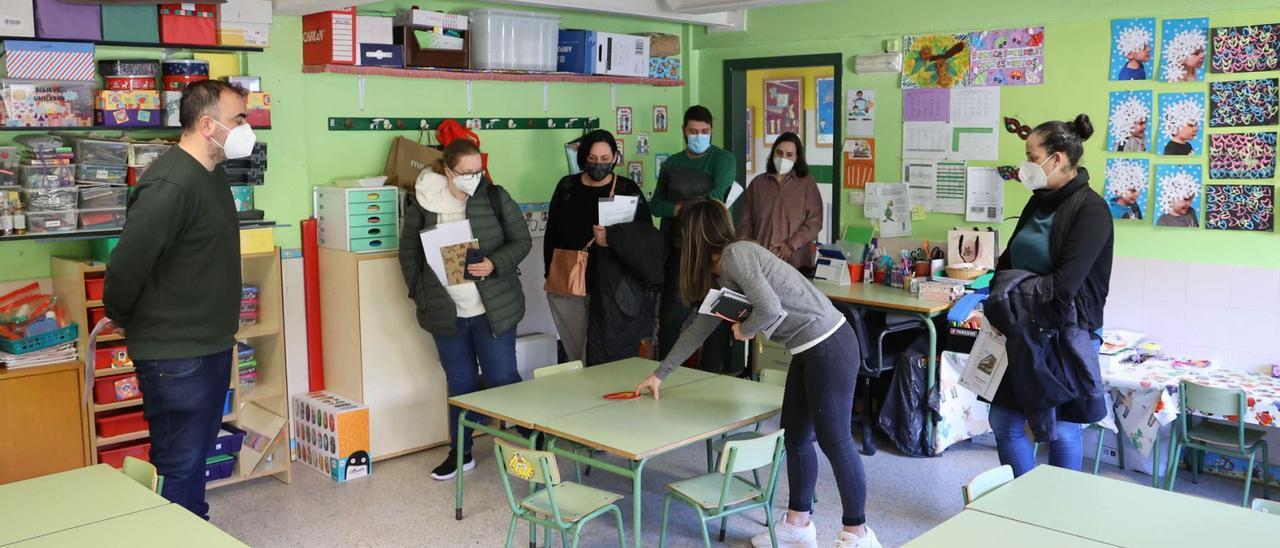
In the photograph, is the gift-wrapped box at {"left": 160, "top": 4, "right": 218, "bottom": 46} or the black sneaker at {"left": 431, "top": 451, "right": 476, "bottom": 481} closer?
the gift-wrapped box at {"left": 160, "top": 4, "right": 218, "bottom": 46}

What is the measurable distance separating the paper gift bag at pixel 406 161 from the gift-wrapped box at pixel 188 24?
119 cm

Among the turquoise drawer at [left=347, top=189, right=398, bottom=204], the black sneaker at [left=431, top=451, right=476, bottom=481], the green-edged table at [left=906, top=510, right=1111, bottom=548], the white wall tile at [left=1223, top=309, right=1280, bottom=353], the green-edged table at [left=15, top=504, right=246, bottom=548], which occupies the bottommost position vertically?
the black sneaker at [left=431, top=451, right=476, bottom=481]

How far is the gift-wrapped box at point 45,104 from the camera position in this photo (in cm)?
462

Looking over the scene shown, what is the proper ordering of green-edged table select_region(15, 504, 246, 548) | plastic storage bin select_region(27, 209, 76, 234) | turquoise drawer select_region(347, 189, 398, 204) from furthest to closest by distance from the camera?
turquoise drawer select_region(347, 189, 398, 204)
plastic storage bin select_region(27, 209, 76, 234)
green-edged table select_region(15, 504, 246, 548)

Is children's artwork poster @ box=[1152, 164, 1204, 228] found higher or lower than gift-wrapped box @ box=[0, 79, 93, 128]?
lower

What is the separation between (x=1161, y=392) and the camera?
5.09 metres

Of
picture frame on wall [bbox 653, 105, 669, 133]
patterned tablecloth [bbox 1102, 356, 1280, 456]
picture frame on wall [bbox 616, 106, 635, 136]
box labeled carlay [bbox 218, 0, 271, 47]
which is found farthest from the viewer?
picture frame on wall [bbox 653, 105, 669, 133]

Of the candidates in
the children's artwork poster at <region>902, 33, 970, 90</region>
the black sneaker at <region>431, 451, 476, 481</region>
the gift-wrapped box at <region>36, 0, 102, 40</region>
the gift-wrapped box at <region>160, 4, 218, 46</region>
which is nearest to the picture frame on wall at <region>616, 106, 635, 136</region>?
the children's artwork poster at <region>902, 33, 970, 90</region>

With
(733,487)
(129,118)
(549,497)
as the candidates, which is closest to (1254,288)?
(733,487)

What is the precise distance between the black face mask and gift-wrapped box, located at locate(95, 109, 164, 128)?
6.76ft

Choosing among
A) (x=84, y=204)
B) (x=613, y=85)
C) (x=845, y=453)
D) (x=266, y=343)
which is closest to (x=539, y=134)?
(x=613, y=85)

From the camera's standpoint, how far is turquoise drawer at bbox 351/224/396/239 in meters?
5.67

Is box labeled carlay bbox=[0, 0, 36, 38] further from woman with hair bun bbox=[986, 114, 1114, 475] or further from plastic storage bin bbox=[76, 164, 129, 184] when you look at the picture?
woman with hair bun bbox=[986, 114, 1114, 475]

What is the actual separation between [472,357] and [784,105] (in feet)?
15.3
